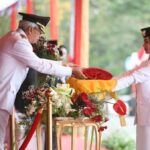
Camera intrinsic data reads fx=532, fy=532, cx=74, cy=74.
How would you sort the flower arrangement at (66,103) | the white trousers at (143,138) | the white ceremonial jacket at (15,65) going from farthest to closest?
the white trousers at (143,138), the white ceremonial jacket at (15,65), the flower arrangement at (66,103)

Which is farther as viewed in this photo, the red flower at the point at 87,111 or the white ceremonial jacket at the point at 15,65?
the white ceremonial jacket at the point at 15,65

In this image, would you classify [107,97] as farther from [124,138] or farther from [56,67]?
[124,138]

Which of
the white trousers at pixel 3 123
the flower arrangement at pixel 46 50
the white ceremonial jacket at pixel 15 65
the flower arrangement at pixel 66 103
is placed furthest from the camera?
the flower arrangement at pixel 46 50

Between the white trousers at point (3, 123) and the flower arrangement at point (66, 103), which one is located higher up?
the flower arrangement at point (66, 103)

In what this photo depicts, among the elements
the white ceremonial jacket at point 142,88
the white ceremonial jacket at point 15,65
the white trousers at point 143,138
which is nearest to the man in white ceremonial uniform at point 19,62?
the white ceremonial jacket at point 15,65

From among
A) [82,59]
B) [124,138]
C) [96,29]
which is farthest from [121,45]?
[124,138]

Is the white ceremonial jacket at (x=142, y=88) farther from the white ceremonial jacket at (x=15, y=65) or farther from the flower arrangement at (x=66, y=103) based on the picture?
the white ceremonial jacket at (x=15, y=65)

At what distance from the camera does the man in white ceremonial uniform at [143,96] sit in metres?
4.45

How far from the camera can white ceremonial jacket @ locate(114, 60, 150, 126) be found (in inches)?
175

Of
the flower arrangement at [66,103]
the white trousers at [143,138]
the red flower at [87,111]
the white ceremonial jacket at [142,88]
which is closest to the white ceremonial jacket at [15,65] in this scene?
the flower arrangement at [66,103]

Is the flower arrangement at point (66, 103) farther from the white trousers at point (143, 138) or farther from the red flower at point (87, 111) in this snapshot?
the white trousers at point (143, 138)

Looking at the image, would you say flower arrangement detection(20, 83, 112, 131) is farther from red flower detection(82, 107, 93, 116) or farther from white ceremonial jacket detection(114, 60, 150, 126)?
white ceremonial jacket detection(114, 60, 150, 126)

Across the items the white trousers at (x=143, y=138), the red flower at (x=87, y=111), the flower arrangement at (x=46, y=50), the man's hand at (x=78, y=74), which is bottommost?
the white trousers at (x=143, y=138)

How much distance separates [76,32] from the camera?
8555 millimetres
